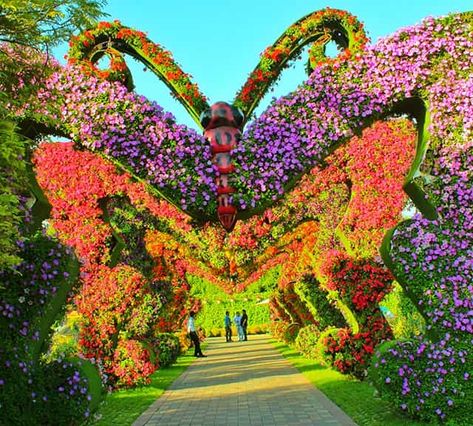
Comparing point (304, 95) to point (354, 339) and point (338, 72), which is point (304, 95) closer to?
point (338, 72)

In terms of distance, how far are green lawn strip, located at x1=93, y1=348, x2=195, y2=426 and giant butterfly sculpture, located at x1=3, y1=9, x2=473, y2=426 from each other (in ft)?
11.3

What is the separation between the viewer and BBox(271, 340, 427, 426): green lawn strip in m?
7.95

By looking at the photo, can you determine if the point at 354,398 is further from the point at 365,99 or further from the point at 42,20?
the point at 42,20

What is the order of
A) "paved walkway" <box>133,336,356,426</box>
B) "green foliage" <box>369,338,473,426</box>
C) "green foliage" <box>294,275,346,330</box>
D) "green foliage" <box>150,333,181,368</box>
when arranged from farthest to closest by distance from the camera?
"green foliage" <box>150,333,181,368</box> → "green foliage" <box>294,275,346,330</box> → "paved walkway" <box>133,336,356,426</box> → "green foliage" <box>369,338,473,426</box>

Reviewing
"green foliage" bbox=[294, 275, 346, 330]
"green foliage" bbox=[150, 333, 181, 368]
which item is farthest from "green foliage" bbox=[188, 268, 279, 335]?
"green foliage" bbox=[294, 275, 346, 330]

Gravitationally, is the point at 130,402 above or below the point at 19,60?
below

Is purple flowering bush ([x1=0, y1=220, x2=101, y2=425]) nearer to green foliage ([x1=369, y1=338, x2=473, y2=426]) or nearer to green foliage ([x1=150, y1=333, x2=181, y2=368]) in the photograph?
green foliage ([x1=369, y1=338, x2=473, y2=426])

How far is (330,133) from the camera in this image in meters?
6.42

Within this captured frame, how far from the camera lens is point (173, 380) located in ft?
51.4

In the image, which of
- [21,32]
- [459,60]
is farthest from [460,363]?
[21,32]

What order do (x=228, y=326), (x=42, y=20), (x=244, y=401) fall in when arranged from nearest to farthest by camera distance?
(x=42, y=20) < (x=244, y=401) < (x=228, y=326)

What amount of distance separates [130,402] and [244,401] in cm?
214

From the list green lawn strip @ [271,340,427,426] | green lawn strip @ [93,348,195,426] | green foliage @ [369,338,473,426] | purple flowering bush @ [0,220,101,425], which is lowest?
green lawn strip @ [271,340,427,426]

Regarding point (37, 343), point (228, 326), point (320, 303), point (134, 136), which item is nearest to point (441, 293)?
point (134, 136)
